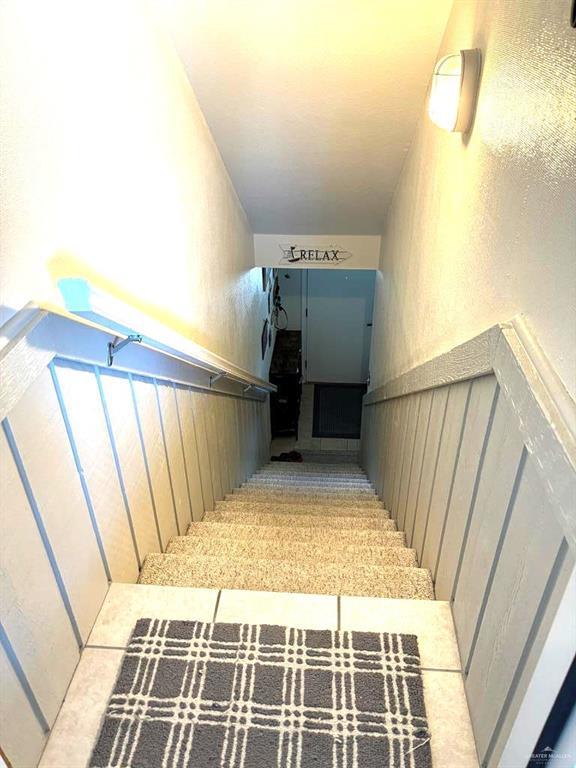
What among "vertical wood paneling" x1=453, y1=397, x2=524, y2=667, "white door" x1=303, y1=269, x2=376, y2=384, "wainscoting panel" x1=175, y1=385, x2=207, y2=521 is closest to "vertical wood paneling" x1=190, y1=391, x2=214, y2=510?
"wainscoting panel" x1=175, y1=385, x2=207, y2=521

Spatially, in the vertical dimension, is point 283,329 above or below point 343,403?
above

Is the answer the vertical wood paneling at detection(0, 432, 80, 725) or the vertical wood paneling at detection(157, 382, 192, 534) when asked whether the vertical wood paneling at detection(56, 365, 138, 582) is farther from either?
the vertical wood paneling at detection(157, 382, 192, 534)

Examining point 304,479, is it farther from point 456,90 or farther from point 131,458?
point 456,90

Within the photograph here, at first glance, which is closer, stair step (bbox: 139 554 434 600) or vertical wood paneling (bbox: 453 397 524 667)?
vertical wood paneling (bbox: 453 397 524 667)

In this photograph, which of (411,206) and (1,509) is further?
(411,206)

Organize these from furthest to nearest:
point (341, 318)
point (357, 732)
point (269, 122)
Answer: point (341, 318) < point (269, 122) < point (357, 732)

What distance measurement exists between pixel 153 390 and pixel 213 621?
833 mm

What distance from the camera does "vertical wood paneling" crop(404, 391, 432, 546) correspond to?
1.78 m

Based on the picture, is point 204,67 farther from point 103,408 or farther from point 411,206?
point 103,408

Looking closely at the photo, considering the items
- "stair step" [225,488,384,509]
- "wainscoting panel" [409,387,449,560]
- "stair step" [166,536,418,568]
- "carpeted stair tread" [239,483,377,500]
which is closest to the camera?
"wainscoting panel" [409,387,449,560]

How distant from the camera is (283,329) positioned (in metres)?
6.48

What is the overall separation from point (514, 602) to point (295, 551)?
3.18 feet

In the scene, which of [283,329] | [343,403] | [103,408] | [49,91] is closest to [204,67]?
[49,91]

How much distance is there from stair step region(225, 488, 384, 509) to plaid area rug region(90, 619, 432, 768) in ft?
5.00
